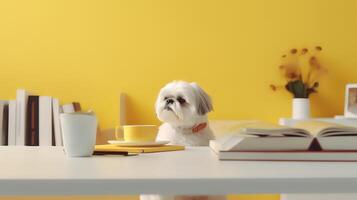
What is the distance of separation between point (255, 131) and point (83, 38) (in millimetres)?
2413

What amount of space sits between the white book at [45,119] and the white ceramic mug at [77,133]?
73.7 inches

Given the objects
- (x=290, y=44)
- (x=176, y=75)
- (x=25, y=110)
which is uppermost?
(x=290, y=44)

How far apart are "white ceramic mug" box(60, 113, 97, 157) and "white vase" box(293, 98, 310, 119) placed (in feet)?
7.32

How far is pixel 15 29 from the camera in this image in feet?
10.4

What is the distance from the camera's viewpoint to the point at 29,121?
2789 mm

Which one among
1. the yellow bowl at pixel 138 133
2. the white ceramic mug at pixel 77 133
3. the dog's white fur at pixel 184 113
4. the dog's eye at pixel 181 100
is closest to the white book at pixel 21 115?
the dog's white fur at pixel 184 113

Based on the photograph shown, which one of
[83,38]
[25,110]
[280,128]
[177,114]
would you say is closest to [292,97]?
[177,114]

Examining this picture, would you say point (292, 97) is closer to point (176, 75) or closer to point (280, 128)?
point (176, 75)

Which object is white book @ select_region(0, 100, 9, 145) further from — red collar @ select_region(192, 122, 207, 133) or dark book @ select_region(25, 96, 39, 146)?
red collar @ select_region(192, 122, 207, 133)

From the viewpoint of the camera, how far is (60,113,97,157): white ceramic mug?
3.17 ft

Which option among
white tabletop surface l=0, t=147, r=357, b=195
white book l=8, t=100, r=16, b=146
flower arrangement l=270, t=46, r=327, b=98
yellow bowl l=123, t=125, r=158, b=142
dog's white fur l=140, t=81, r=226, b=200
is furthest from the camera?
flower arrangement l=270, t=46, r=327, b=98

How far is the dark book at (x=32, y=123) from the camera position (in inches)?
109

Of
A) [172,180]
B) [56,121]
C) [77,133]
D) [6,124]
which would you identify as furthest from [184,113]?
[172,180]

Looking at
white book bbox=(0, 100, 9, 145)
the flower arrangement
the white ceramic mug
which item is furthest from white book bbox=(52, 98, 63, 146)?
the white ceramic mug
